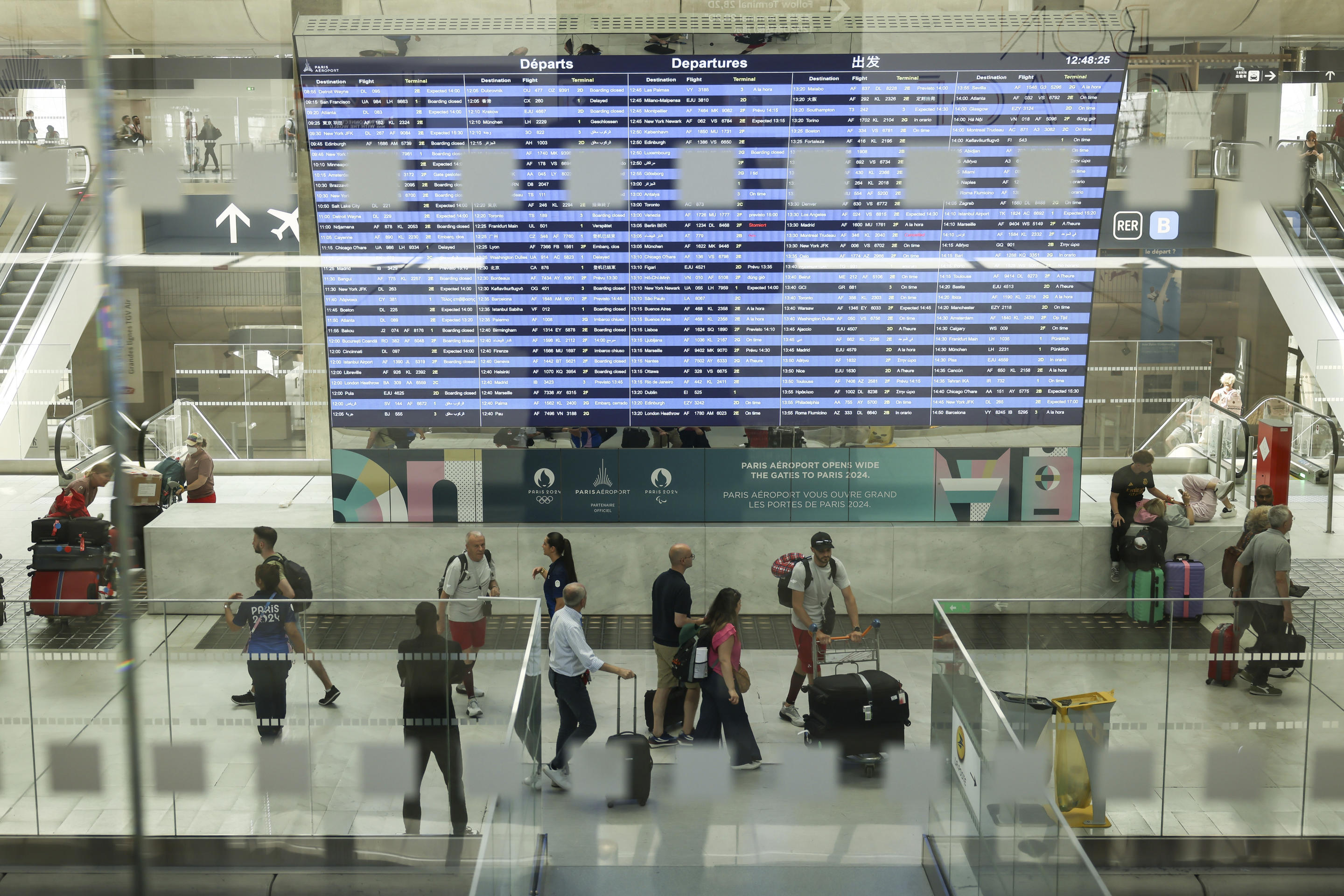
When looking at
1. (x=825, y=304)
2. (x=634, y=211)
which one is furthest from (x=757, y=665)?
(x=634, y=211)

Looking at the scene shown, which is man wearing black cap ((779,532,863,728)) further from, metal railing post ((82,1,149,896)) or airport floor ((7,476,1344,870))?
metal railing post ((82,1,149,896))

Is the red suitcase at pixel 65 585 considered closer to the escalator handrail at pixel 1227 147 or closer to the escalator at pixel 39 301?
the escalator at pixel 39 301

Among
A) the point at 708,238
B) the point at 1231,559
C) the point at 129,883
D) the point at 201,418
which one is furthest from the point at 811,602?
the point at 201,418

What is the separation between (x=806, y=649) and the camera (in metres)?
7.19

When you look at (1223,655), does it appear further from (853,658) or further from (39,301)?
(39,301)

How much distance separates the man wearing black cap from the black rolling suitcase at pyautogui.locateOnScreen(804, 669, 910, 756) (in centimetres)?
48

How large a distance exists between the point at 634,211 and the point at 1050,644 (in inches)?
159

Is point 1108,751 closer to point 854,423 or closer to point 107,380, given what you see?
point 854,423

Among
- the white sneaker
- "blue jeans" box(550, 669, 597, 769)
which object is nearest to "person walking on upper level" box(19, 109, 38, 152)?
"blue jeans" box(550, 669, 597, 769)

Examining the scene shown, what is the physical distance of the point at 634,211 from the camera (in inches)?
328

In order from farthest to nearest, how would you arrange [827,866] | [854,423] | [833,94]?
1. [854,423]
2. [833,94]
3. [827,866]

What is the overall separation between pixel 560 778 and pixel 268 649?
1619 mm

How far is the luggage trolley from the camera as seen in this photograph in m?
6.54

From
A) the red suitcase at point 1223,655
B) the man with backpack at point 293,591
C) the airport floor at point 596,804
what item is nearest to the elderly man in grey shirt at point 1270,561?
the red suitcase at point 1223,655
